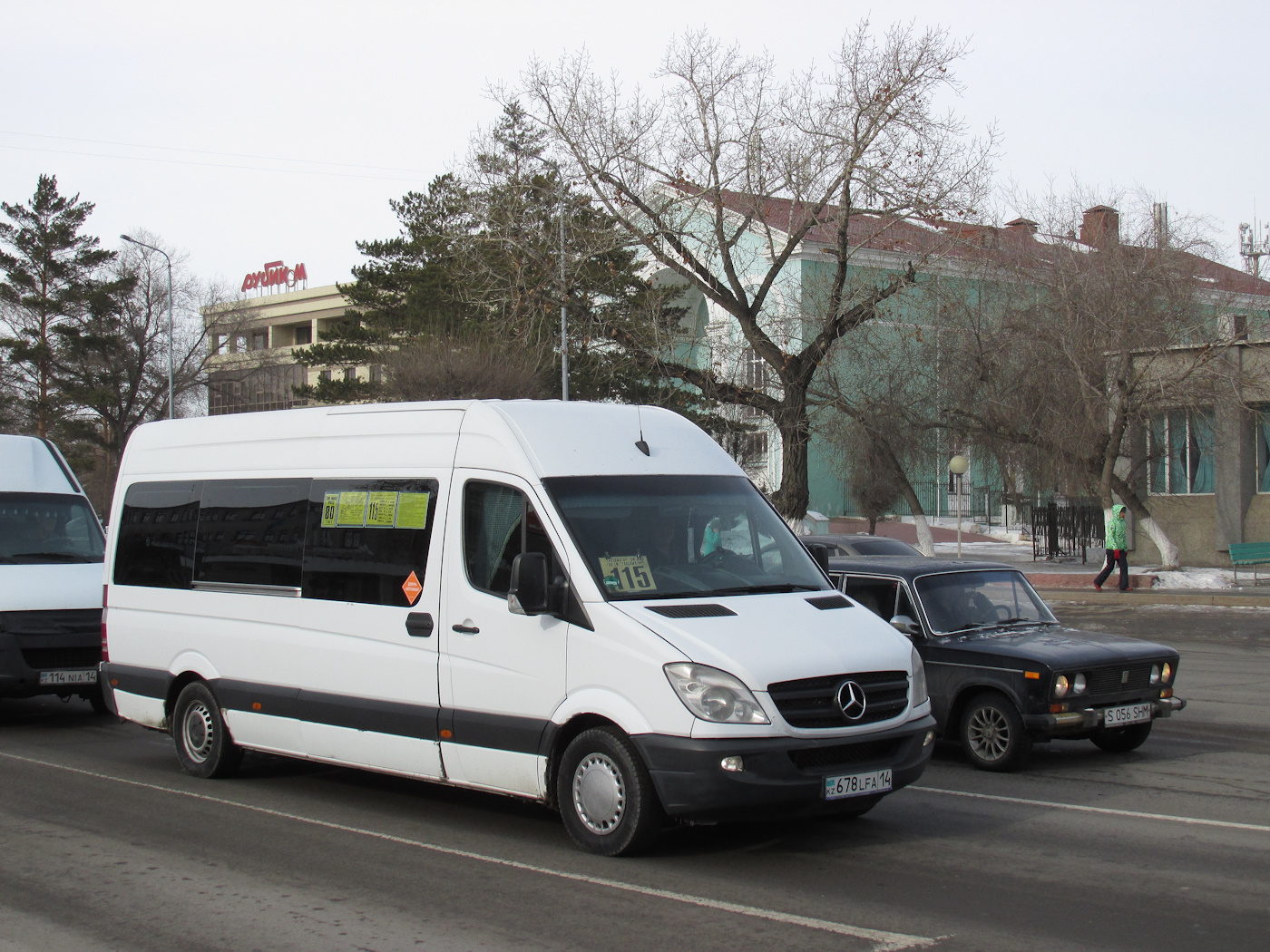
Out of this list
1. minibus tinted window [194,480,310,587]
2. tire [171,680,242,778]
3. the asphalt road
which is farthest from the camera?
tire [171,680,242,778]

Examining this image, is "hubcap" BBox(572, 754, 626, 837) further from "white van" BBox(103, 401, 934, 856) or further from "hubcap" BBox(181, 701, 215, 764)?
"hubcap" BBox(181, 701, 215, 764)

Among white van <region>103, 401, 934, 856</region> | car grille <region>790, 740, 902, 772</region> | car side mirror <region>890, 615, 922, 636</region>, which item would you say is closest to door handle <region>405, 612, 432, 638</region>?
white van <region>103, 401, 934, 856</region>

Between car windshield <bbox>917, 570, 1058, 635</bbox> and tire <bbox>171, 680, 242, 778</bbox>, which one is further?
car windshield <bbox>917, 570, 1058, 635</bbox>

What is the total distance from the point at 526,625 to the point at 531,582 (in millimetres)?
382

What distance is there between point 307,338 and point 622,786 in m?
96.8

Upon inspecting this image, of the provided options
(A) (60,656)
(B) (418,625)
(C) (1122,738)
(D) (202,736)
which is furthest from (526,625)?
(A) (60,656)

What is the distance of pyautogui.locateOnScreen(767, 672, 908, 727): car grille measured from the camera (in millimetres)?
6352

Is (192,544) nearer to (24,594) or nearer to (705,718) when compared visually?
(24,594)

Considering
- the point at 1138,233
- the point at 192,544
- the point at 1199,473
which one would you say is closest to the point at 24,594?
the point at 192,544

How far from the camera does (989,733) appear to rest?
9359 mm

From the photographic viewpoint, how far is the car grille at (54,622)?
11586mm

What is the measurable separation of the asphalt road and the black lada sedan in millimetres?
333

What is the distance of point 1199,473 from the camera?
32.6 m

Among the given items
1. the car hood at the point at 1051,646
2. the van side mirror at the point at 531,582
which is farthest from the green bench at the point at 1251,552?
the van side mirror at the point at 531,582
